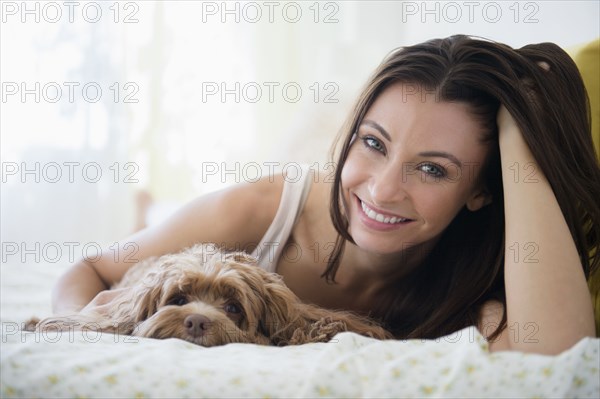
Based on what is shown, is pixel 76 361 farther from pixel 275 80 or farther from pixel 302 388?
pixel 275 80

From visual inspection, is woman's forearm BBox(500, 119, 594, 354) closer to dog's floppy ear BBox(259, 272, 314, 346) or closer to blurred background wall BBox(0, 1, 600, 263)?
dog's floppy ear BBox(259, 272, 314, 346)

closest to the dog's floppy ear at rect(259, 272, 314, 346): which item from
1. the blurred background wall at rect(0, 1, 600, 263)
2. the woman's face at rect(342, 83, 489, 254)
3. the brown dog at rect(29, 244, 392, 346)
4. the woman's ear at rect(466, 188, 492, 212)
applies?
the brown dog at rect(29, 244, 392, 346)

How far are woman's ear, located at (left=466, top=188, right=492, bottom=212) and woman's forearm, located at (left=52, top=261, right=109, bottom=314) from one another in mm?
1461

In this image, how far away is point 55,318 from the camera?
6.41ft

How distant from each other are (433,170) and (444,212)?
18 centimetres

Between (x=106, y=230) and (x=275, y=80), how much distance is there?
2299mm

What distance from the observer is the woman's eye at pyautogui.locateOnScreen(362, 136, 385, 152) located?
2.20 meters

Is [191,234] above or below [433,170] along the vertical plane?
below

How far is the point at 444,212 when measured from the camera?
2.27 meters

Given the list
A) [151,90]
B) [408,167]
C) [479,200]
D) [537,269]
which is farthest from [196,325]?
[151,90]

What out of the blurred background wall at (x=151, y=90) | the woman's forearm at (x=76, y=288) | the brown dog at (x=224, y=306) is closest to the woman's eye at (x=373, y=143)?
the brown dog at (x=224, y=306)

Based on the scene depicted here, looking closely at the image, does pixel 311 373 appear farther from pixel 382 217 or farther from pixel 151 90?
pixel 151 90

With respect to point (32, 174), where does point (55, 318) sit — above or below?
above

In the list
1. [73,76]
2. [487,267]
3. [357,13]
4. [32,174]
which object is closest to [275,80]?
[357,13]
